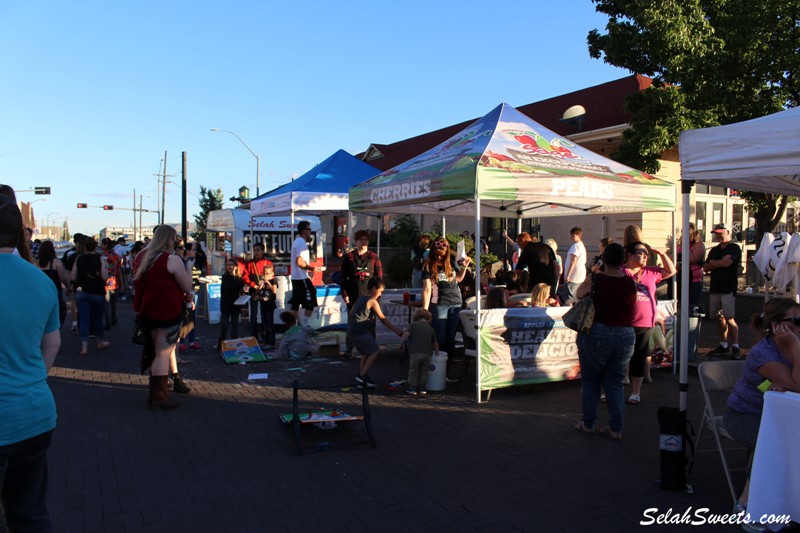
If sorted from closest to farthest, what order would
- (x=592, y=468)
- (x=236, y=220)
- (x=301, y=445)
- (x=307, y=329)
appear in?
(x=592, y=468), (x=301, y=445), (x=307, y=329), (x=236, y=220)

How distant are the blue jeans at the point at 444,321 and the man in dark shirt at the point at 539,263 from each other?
1568 mm

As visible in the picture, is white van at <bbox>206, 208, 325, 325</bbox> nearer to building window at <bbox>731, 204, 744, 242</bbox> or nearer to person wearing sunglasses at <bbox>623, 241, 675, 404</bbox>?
person wearing sunglasses at <bbox>623, 241, 675, 404</bbox>

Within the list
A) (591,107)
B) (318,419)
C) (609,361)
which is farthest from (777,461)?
(591,107)

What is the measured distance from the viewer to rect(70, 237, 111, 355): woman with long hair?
32.3 ft

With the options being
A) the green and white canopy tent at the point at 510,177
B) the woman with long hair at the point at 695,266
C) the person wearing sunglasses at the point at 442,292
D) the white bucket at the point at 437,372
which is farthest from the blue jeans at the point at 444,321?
the woman with long hair at the point at 695,266

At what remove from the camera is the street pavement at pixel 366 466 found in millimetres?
4012

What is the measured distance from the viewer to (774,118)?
14.1 feet

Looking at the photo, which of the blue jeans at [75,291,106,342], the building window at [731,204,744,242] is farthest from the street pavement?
the building window at [731,204,744,242]

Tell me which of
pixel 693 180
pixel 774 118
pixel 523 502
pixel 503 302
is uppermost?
pixel 774 118

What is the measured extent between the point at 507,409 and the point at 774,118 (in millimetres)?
3754

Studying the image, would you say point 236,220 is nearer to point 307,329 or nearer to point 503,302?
point 307,329

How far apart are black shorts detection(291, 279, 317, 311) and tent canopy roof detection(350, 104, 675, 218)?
1700mm

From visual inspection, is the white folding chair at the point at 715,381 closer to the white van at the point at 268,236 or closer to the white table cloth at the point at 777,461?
the white table cloth at the point at 777,461

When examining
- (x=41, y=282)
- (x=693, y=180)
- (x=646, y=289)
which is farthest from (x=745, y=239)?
(x=41, y=282)
